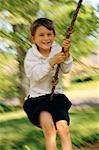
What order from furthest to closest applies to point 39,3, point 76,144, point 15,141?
point 76,144, point 15,141, point 39,3

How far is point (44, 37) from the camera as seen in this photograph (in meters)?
3.77

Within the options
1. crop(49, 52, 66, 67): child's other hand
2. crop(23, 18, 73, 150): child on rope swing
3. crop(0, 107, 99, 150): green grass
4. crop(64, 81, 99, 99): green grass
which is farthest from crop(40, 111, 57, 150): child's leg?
crop(64, 81, 99, 99): green grass

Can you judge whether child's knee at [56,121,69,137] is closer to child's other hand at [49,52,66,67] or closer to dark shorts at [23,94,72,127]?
dark shorts at [23,94,72,127]

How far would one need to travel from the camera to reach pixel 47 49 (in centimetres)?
381

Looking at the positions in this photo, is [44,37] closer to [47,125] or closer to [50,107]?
[50,107]

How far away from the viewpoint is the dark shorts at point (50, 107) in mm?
3730

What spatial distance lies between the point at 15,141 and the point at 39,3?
331 cm

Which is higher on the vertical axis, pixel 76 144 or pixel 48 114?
pixel 48 114

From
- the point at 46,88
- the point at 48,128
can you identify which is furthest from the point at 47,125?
the point at 46,88

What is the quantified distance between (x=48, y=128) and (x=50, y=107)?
0.61ft

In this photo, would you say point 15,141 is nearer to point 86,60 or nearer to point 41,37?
point 86,60

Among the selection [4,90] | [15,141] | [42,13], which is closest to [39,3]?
[42,13]

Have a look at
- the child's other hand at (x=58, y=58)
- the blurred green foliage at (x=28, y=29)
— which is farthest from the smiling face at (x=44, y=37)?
the blurred green foliage at (x=28, y=29)

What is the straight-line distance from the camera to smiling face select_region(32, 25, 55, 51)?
3762 mm
